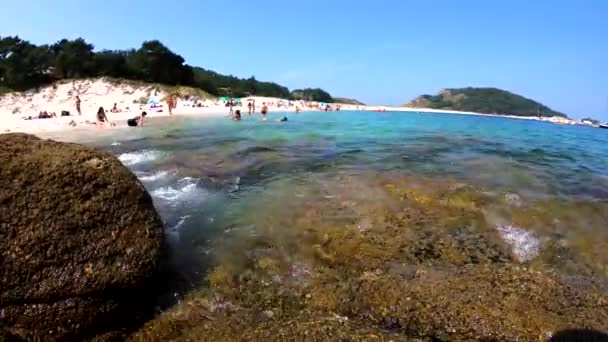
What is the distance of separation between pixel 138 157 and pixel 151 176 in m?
4.05

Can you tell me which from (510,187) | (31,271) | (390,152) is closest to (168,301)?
(31,271)

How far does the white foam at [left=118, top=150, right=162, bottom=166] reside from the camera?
13376 millimetres

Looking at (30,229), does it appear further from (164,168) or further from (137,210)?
→ (164,168)

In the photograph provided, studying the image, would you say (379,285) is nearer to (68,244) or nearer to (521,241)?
(521,241)

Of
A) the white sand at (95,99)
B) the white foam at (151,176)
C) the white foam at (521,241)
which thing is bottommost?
the white foam at (521,241)

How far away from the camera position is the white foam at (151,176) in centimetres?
1046

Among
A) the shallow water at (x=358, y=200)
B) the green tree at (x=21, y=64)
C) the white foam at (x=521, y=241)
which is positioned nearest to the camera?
the white foam at (x=521, y=241)

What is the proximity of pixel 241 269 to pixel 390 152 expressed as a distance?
13.1 metres

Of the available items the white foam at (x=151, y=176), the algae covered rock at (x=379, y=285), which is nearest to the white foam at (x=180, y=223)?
the algae covered rock at (x=379, y=285)

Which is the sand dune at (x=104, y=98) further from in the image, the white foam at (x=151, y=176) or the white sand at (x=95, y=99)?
the white foam at (x=151, y=176)

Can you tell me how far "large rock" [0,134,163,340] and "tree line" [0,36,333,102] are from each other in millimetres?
73487

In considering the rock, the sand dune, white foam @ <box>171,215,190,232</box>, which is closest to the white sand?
the sand dune

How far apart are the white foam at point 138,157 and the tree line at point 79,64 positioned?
206ft

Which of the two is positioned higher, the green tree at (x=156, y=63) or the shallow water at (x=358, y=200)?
the green tree at (x=156, y=63)
